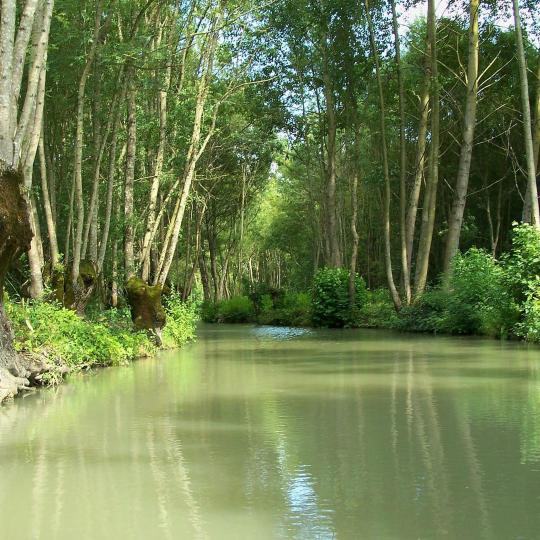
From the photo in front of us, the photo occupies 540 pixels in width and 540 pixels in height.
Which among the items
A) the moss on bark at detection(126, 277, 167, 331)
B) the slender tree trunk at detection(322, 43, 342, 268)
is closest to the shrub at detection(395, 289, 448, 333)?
the slender tree trunk at detection(322, 43, 342, 268)

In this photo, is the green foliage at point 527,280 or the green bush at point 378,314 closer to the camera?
the green foliage at point 527,280

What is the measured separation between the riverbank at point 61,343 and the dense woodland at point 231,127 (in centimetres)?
72

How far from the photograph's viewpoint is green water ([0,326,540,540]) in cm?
464

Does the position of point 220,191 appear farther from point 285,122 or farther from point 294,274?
point 294,274

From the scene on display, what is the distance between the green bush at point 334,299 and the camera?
3006cm

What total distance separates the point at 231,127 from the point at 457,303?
17.8 metres

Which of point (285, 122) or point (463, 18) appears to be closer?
point (463, 18)

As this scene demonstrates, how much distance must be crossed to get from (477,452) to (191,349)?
1375 centimetres

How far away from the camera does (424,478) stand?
220 inches

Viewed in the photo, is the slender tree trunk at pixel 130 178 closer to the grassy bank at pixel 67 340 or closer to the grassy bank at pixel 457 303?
the grassy bank at pixel 67 340

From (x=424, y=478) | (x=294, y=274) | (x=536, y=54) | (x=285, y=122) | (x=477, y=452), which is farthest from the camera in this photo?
(x=294, y=274)

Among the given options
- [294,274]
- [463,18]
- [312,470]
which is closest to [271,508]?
[312,470]

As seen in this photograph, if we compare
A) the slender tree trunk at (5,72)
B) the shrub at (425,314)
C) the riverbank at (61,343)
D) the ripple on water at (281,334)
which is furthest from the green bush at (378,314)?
the slender tree trunk at (5,72)

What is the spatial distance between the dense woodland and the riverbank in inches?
28.4
